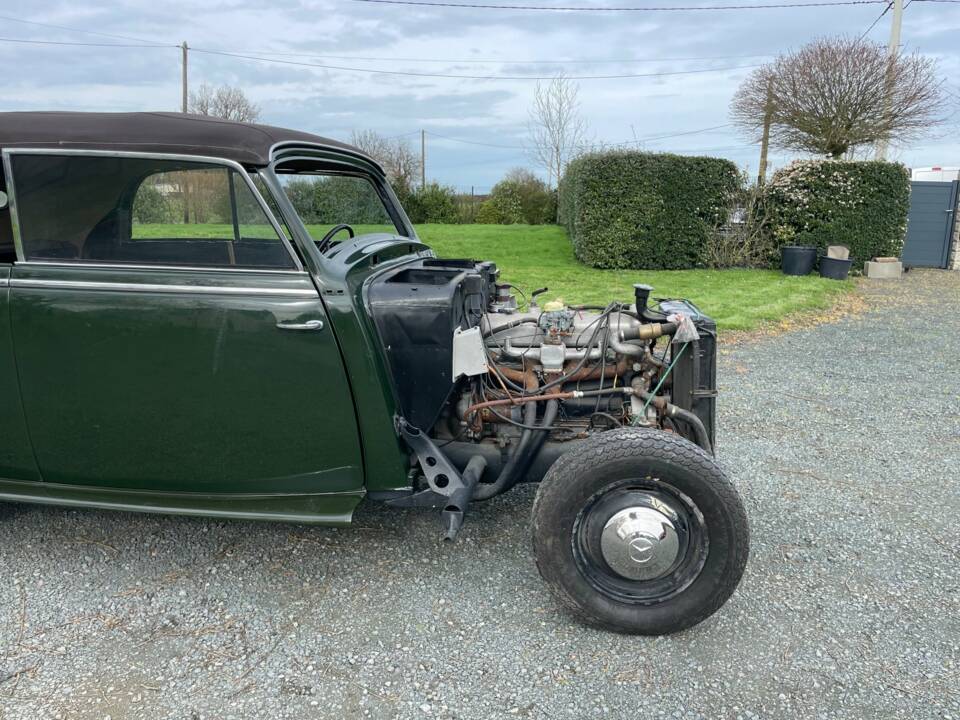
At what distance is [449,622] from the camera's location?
A: 2648 millimetres

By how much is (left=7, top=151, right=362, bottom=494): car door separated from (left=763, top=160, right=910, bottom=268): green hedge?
12.9 metres

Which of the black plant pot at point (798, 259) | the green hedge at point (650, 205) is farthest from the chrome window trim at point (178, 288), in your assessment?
the black plant pot at point (798, 259)

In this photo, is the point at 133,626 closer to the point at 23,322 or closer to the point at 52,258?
the point at 23,322

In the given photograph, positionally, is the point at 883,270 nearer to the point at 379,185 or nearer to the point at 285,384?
the point at 379,185

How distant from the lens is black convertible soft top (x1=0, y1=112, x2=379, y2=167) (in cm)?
264

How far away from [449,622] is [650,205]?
38.0 feet

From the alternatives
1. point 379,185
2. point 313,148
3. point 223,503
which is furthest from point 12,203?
point 379,185

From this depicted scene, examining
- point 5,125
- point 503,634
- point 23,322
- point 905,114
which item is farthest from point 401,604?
point 905,114

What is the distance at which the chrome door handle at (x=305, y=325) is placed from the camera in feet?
8.51

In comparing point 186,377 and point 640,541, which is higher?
point 186,377

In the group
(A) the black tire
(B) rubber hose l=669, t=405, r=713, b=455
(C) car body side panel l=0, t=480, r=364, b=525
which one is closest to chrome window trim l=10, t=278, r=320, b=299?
(C) car body side panel l=0, t=480, r=364, b=525

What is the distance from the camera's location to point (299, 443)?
2.73m

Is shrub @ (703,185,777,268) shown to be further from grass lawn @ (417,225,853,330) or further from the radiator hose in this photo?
the radiator hose

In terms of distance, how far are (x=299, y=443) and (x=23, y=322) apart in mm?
1126
